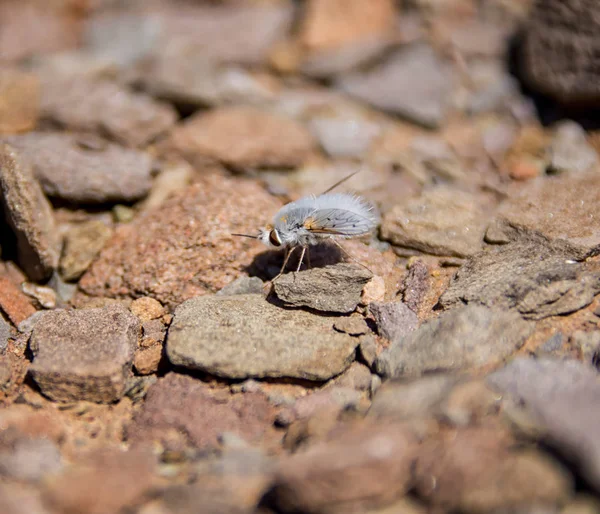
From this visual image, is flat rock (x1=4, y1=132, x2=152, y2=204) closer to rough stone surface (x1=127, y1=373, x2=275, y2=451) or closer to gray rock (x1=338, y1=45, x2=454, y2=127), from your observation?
rough stone surface (x1=127, y1=373, x2=275, y2=451)

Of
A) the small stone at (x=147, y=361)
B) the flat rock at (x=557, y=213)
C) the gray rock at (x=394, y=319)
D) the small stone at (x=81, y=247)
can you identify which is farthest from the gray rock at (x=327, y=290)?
the small stone at (x=81, y=247)

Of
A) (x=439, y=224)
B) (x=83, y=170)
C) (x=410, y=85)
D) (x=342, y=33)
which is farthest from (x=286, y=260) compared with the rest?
(x=342, y=33)

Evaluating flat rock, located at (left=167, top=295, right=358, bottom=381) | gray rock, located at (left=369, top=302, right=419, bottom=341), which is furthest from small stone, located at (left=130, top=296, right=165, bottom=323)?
gray rock, located at (left=369, top=302, right=419, bottom=341)

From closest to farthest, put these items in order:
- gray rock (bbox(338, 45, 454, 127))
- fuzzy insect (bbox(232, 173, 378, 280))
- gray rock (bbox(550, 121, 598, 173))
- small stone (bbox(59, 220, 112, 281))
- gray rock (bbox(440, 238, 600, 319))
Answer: gray rock (bbox(440, 238, 600, 319)), fuzzy insect (bbox(232, 173, 378, 280)), small stone (bbox(59, 220, 112, 281)), gray rock (bbox(550, 121, 598, 173)), gray rock (bbox(338, 45, 454, 127))

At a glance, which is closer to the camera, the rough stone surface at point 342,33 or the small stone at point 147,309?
the small stone at point 147,309

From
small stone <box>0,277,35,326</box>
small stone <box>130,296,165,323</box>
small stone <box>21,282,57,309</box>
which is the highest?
small stone <box>130,296,165,323</box>

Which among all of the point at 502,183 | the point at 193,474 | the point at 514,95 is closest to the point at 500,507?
the point at 193,474

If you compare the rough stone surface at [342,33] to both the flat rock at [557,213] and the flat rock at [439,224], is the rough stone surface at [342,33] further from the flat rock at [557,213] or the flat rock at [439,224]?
the flat rock at [557,213]
